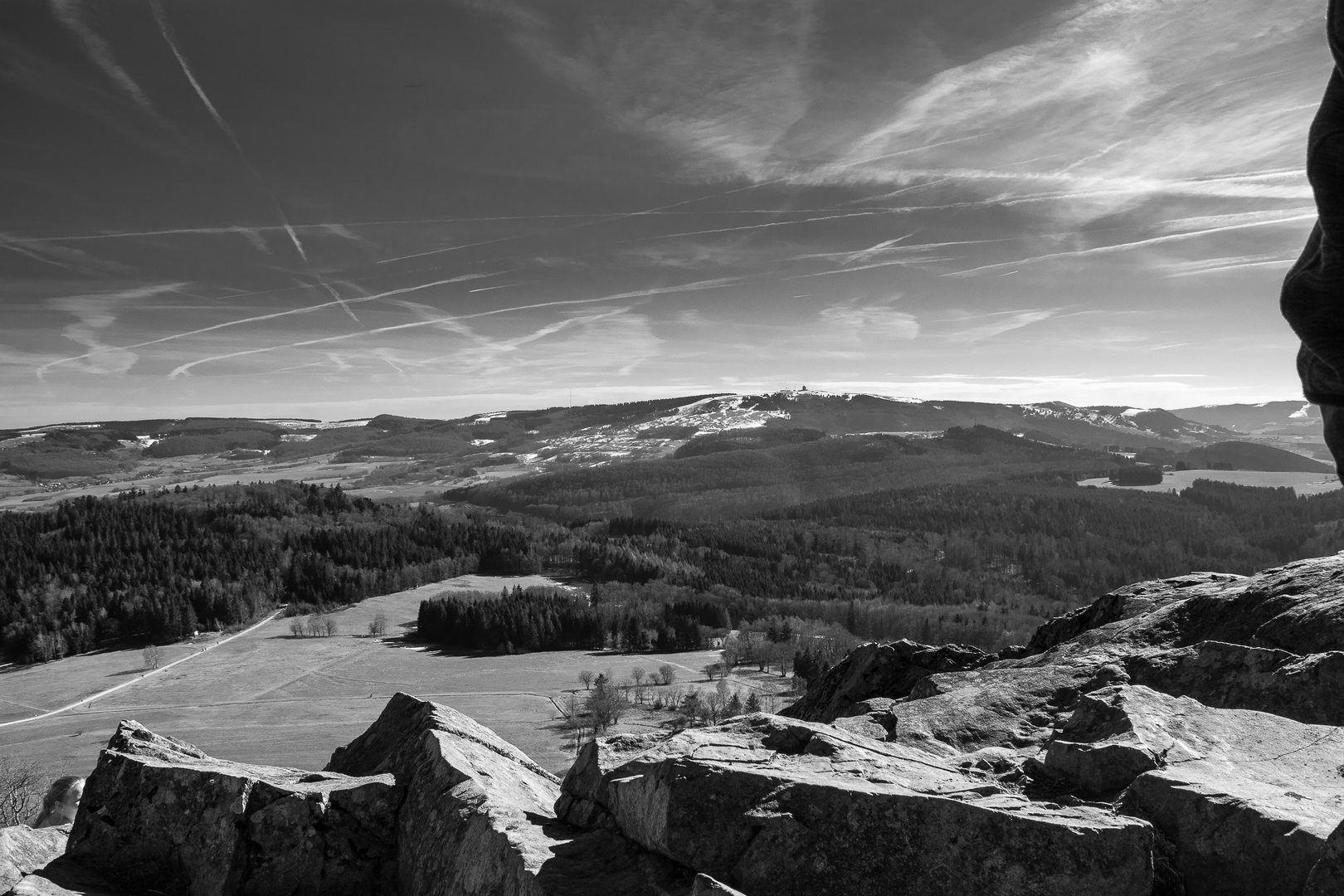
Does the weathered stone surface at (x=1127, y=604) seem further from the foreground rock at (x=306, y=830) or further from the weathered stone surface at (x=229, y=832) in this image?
the weathered stone surface at (x=229, y=832)

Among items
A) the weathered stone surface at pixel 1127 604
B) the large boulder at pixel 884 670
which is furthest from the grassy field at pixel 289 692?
the weathered stone surface at pixel 1127 604

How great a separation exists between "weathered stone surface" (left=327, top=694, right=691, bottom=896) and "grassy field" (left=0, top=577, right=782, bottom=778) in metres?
93.5

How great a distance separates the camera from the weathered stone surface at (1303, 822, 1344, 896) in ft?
23.9

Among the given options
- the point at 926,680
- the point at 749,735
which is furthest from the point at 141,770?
the point at 926,680

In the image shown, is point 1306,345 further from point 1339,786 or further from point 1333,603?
point 1333,603

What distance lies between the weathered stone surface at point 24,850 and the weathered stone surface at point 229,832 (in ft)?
2.44

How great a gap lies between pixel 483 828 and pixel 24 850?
335 inches

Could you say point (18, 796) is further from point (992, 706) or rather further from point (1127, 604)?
point (1127, 604)

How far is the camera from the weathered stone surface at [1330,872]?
7270 mm

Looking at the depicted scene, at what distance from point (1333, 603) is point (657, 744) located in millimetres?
15249

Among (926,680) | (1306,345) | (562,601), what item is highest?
(1306,345)

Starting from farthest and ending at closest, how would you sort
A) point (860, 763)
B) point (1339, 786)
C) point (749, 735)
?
point (749, 735), point (860, 763), point (1339, 786)

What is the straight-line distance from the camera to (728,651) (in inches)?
6722

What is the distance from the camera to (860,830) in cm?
915
